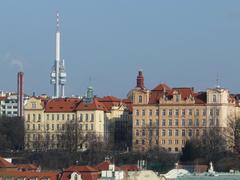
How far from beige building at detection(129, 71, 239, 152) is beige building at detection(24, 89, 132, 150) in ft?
16.8

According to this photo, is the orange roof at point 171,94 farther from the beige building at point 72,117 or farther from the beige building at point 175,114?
the beige building at point 72,117

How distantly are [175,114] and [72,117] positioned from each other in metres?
13.9

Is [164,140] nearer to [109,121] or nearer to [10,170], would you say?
[109,121]

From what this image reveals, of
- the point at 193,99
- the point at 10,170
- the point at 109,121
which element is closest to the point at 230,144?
the point at 193,99

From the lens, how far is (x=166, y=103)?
472 ft

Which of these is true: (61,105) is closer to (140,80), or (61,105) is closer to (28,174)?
(140,80)

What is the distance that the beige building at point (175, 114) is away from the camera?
141000 millimetres

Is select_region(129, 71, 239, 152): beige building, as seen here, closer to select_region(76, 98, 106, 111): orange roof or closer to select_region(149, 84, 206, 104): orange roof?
select_region(149, 84, 206, 104): orange roof

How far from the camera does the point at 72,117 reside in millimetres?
151125

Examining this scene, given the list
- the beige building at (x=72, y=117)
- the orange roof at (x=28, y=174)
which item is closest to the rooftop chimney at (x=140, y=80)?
the beige building at (x=72, y=117)

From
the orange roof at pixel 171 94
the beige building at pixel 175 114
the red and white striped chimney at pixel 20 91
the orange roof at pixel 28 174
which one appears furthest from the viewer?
the red and white striped chimney at pixel 20 91

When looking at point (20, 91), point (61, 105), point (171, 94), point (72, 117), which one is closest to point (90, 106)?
point (72, 117)

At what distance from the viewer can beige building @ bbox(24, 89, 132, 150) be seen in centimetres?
14762

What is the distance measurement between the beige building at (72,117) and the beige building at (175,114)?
5135 mm
